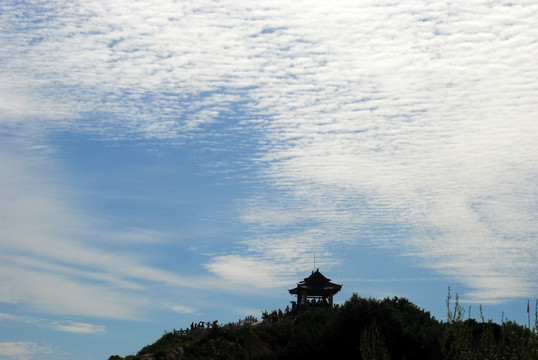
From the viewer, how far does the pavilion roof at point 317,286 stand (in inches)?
2435

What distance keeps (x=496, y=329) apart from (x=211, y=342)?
22.7m

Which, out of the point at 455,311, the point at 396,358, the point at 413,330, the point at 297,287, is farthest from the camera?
the point at 297,287

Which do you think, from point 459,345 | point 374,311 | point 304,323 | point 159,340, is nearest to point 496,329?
point 374,311

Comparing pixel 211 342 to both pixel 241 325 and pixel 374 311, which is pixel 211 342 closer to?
pixel 241 325

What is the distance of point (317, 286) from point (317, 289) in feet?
1.11

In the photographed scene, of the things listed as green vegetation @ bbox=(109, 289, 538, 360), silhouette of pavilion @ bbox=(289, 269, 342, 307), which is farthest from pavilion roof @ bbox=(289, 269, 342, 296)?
green vegetation @ bbox=(109, 289, 538, 360)

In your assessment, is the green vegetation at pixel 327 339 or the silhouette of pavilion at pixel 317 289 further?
the silhouette of pavilion at pixel 317 289

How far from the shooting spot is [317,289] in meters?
61.8

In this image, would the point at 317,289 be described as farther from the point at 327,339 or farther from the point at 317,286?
the point at 327,339

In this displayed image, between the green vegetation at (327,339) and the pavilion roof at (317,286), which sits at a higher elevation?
the pavilion roof at (317,286)

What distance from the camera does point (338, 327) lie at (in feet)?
165

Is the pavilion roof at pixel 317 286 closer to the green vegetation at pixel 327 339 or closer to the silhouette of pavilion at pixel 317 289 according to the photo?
the silhouette of pavilion at pixel 317 289

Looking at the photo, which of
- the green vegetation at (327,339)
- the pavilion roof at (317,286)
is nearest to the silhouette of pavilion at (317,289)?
the pavilion roof at (317,286)

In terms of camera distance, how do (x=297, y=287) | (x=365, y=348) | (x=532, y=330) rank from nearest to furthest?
(x=532, y=330), (x=365, y=348), (x=297, y=287)
